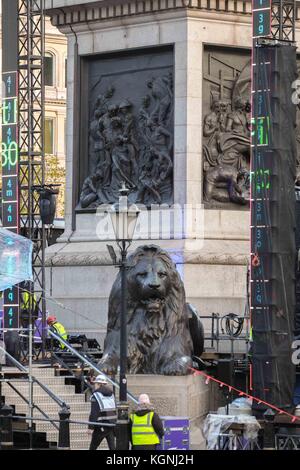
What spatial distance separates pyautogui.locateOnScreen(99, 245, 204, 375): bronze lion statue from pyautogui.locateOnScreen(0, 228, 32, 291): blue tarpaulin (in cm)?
270

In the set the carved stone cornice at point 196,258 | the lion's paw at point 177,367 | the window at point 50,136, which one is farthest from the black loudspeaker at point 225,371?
the window at point 50,136

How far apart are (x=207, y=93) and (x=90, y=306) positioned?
16.8 feet

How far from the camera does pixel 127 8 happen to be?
43.1 metres

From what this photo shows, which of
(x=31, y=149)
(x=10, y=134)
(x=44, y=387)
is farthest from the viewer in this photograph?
(x=10, y=134)

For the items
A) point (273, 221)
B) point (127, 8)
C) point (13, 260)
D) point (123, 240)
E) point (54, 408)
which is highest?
point (127, 8)

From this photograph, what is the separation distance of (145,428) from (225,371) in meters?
9.60

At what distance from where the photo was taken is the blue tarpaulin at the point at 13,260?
33.7 metres

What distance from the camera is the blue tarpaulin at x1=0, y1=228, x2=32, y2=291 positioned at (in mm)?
33719

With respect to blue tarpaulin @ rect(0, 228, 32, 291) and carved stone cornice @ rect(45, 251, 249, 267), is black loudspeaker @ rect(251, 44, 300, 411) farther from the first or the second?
carved stone cornice @ rect(45, 251, 249, 267)

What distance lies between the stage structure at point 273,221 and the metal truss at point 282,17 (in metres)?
2.10

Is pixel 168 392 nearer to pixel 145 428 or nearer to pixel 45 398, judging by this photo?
pixel 45 398

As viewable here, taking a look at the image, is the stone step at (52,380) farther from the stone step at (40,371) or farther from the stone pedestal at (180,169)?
the stone pedestal at (180,169)

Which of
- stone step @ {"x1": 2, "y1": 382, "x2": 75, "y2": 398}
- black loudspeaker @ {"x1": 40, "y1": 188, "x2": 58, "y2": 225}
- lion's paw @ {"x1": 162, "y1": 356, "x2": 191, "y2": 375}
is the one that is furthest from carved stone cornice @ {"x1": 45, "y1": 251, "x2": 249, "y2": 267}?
lion's paw @ {"x1": 162, "y1": 356, "x2": 191, "y2": 375}

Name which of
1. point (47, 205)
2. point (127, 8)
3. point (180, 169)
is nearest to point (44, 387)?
point (47, 205)
